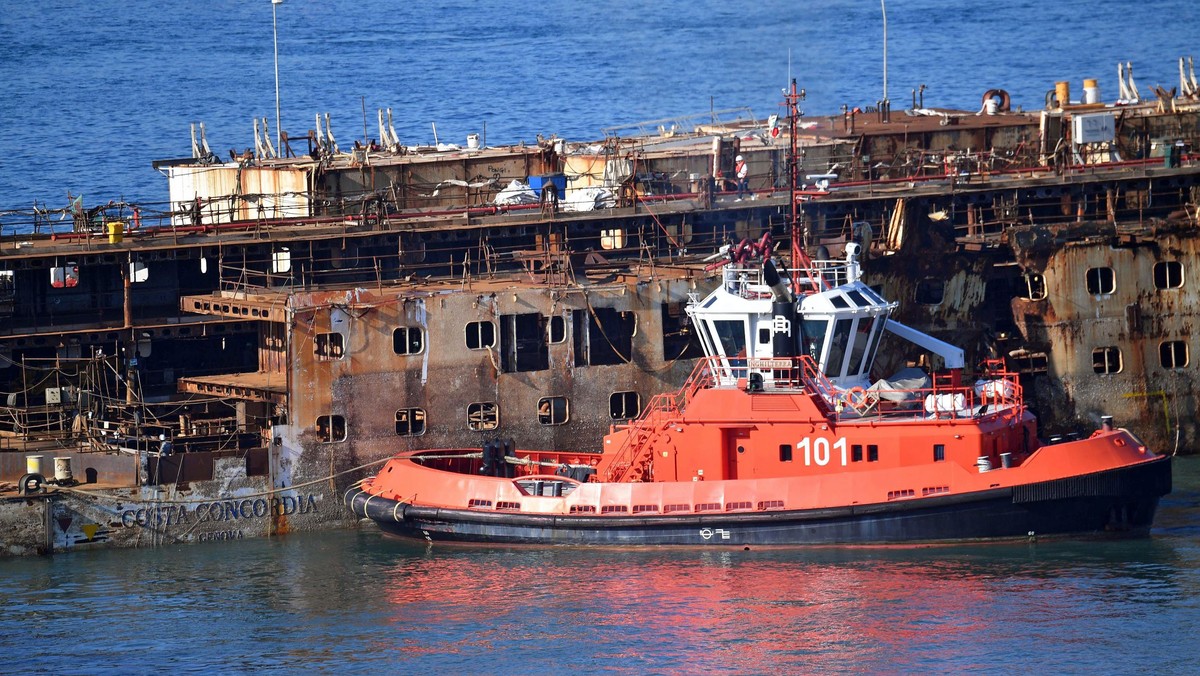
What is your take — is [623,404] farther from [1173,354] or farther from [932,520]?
[1173,354]

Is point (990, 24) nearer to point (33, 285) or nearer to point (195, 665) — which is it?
point (33, 285)

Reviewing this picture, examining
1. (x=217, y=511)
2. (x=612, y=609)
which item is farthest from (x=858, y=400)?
(x=217, y=511)

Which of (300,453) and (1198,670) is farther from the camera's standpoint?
(300,453)

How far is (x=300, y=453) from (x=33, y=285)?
8.21 m

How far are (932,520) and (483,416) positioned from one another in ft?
29.5

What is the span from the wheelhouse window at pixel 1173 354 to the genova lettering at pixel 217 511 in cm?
1774

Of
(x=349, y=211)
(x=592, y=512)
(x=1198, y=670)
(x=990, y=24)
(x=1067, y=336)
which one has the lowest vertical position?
(x=1198, y=670)

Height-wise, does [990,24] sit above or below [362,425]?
above

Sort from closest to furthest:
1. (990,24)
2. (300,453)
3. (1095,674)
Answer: (1095,674)
(300,453)
(990,24)

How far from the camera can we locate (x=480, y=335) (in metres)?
34.5

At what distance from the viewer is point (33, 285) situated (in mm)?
37875

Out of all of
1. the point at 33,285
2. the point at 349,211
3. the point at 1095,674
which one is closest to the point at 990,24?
the point at 349,211

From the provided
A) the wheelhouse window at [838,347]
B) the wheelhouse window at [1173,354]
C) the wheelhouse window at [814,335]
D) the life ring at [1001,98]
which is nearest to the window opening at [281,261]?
the wheelhouse window at [814,335]

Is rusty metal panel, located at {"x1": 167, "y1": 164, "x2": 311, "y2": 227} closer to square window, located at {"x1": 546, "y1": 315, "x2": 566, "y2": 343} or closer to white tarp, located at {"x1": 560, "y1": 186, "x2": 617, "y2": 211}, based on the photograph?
white tarp, located at {"x1": 560, "y1": 186, "x2": 617, "y2": 211}
